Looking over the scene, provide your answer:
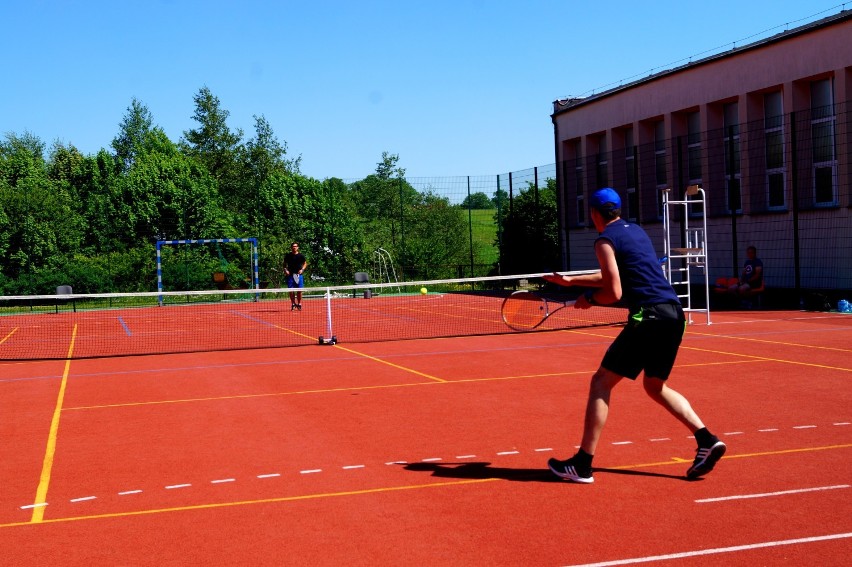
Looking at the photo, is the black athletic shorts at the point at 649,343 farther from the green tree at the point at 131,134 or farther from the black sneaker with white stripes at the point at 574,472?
the green tree at the point at 131,134

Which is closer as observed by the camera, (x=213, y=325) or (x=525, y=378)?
(x=525, y=378)

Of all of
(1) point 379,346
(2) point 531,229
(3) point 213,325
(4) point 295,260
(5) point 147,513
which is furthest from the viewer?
(2) point 531,229

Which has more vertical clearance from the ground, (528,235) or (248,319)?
(528,235)

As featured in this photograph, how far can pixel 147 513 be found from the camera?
5805 millimetres

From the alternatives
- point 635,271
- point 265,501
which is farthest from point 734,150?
point 265,501

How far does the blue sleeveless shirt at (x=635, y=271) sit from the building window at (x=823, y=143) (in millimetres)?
17938

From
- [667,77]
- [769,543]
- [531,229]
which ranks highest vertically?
[667,77]

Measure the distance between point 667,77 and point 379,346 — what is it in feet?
53.3

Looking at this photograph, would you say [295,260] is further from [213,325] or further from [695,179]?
[695,179]

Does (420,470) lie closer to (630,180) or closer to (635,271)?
(635,271)

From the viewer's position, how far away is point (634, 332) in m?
6.05

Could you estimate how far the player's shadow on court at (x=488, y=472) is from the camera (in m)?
6.37

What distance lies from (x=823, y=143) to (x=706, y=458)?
1880 cm

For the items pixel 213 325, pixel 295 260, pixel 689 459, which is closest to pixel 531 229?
pixel 295 260
